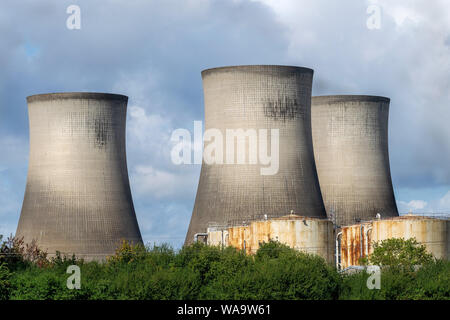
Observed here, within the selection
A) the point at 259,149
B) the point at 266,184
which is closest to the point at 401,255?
the point at 266,184

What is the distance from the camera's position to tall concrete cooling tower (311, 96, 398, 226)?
42938 mm

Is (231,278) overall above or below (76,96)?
below

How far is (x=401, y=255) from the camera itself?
29656 mm

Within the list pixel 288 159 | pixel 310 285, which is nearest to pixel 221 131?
pixel 288 159

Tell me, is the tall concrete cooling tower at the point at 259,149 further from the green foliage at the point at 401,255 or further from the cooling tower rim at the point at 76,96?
the green foliage at the point at 401,255

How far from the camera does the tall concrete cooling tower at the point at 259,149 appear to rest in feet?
118

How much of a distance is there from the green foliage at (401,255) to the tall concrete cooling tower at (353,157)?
11.8 metres

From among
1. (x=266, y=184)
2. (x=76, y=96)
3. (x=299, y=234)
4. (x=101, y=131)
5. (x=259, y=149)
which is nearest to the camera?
(x=299, y=234)

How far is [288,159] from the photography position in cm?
3641

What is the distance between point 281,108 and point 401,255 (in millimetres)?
8593

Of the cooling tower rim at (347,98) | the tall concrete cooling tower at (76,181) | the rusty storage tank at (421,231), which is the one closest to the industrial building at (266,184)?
the rusty storage tank at (421,231)

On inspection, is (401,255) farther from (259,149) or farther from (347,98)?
(347,98)

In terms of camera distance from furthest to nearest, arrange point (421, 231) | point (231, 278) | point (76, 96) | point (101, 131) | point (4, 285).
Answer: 1. point (101, 131)
2. point (76, 96)
3. point (421, 231)
4. point (231, 278)
5. point (4, 285)

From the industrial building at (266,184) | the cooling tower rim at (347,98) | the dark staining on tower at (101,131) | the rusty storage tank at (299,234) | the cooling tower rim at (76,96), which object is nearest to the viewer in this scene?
the rusty storage tank at (299,234)
